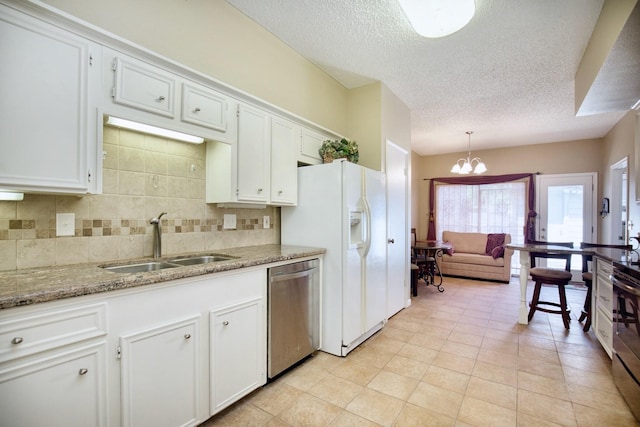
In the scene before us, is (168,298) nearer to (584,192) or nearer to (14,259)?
(14,259)

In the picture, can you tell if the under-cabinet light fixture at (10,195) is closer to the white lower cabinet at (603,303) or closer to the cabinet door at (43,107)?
the cabinet door at (43,107)

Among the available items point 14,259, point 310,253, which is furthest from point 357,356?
point 14,259

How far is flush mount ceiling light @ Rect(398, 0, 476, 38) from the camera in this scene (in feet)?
6.05

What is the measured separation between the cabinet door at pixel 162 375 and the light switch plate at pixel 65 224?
72cm

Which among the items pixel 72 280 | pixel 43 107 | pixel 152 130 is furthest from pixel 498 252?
pixel 43 107

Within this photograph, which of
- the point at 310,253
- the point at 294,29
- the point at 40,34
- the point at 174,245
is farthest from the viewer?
the point at 294,29

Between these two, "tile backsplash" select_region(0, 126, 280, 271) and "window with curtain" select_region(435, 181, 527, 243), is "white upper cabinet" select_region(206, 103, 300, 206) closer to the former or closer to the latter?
"tile backsplash" select_region(0, 126, 280, 271)

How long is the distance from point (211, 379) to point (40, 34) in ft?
6.12

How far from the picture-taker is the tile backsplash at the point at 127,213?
1.49 meters

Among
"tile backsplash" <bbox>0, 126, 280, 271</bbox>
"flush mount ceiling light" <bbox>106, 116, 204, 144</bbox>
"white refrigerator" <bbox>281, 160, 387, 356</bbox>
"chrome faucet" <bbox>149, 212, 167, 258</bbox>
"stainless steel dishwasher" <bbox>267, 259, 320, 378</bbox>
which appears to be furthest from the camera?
"white refrigerator" <bbox>281, 160, 387, 356</bbox>

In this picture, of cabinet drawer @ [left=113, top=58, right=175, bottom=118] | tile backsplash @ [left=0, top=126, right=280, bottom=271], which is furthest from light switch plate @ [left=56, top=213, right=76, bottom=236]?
cabinet drawer @ [left=113, top=58, right=175, bottom=118]

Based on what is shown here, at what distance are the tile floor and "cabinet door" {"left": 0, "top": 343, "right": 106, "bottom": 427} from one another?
28.6 inches

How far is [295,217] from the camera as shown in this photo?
2781 mm

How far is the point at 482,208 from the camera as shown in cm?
645
